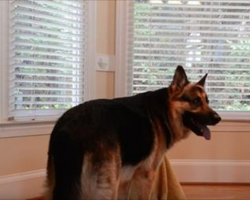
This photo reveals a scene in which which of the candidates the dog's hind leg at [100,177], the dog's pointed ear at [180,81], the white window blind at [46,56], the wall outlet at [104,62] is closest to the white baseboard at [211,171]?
the wall outlet at [104,62]

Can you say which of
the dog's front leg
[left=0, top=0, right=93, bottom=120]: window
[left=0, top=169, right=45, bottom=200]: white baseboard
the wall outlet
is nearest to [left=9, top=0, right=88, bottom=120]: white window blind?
[left=0, top=0, right=93, bottom=120]: window

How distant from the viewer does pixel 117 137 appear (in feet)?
6.28

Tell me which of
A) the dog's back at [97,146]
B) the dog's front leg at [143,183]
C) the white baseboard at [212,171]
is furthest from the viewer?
the white baseboard at [212,171]

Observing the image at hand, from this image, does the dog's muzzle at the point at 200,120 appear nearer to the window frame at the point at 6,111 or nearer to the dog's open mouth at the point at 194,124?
the dog's open mouth at the point at 194,124

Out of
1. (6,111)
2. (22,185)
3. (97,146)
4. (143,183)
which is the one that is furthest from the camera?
(22,185)

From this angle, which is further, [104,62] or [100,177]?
[104,62]

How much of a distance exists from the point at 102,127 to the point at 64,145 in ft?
0.83

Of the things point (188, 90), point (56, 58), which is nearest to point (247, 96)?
point (188, 90)

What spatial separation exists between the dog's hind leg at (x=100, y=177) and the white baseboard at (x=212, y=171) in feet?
5.24

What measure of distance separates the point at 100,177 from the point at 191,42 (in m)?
1.97

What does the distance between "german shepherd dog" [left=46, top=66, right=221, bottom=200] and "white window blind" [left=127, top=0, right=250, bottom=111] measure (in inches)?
41.1

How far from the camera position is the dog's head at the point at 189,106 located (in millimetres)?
2184

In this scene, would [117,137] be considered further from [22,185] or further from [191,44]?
[191,44]

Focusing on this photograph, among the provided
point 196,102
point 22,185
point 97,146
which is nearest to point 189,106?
point 196,102
